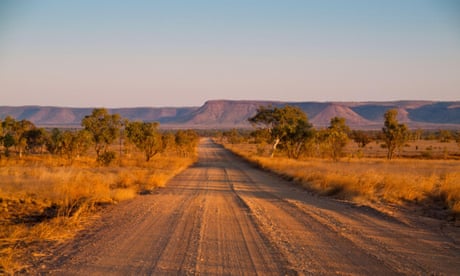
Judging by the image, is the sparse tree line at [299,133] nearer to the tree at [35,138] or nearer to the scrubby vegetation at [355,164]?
the scrubby vegetation at [355,164]

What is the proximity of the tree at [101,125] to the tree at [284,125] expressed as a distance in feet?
56.2

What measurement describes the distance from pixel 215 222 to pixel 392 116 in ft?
170

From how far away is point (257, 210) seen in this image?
1302 cm

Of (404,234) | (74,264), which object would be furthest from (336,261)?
(74,264)

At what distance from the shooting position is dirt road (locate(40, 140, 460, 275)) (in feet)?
22.5

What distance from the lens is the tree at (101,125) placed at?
46656mm

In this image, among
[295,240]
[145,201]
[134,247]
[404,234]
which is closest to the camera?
[134,247]

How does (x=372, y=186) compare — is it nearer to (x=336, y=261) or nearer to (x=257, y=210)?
(x=257, y=210)

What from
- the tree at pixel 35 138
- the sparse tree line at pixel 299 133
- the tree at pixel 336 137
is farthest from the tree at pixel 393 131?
the tree at pixel 35 138

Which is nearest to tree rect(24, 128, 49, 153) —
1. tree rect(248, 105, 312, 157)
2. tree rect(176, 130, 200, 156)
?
tree rect(176, 130, 200, 156)

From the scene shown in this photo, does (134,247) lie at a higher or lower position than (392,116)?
lower

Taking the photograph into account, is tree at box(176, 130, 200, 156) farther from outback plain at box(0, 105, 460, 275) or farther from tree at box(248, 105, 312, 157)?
outback plain at box(0, 105, 460, 275)

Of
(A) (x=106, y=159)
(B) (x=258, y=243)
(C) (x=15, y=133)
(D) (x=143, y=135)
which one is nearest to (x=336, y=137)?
(D) (x=143, y=135)

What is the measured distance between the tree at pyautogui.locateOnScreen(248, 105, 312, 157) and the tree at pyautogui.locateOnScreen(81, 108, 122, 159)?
17.1 m
